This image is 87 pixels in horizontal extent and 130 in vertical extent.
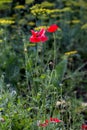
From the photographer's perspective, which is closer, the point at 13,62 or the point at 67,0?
the point at 13,62

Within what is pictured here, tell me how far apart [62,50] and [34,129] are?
2.88 metres

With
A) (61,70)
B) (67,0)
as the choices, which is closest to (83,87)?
(61,70)

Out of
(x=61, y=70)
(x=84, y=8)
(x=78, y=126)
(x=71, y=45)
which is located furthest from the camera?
(x=84, y=8)

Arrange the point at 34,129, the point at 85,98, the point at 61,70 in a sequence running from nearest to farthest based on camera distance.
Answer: the point at 34,129
the point at 61,70
the point at 85,98

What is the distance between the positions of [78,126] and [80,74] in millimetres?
1754

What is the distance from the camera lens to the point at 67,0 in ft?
20.2

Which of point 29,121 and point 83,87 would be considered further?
point 83,87

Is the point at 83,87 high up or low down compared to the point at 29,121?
down

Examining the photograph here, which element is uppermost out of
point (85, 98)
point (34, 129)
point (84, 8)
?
point (34, 129)

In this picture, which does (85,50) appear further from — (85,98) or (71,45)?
(85,98)

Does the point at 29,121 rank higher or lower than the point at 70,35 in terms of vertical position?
higher

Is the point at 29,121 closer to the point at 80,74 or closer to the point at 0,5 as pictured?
the point at 80,74

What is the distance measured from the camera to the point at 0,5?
19.3 ft

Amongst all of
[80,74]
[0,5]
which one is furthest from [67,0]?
[80,74]
